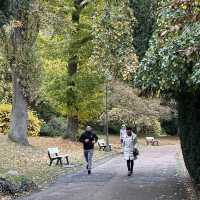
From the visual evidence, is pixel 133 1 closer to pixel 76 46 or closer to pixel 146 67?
pixel 146 67

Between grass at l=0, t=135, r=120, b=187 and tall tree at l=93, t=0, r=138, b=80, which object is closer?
tall tree at l=93, t=0, r=138, b=80

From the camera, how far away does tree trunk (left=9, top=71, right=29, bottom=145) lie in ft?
106

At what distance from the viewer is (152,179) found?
19.0 meters

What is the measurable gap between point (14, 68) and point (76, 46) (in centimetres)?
805

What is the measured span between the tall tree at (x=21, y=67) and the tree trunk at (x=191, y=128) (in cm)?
1334

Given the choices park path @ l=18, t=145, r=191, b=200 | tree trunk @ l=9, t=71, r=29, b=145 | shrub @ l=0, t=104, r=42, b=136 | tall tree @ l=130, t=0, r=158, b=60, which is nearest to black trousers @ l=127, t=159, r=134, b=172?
park path @ l=18, t=145, r=191, b=200

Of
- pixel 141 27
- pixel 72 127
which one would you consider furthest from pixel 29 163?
pixel 72 127

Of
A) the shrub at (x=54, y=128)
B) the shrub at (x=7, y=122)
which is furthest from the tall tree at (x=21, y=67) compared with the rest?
the shrub at (x=54, y=128)

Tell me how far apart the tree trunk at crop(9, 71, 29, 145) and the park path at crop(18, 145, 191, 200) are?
10.6 m

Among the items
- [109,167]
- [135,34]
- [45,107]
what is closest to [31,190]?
[135,34]

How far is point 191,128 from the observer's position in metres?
15.0

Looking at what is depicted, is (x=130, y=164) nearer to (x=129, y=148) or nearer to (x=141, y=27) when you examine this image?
(x=129, y=148)

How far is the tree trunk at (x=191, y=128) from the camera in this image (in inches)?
Answer: 565

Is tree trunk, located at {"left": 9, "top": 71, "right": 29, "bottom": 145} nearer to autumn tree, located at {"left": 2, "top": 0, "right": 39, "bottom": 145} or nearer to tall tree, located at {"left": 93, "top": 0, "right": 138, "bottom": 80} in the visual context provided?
autumn tree, located at {"left": 2, "top": 0, "right": 39, "bottom": 145}
